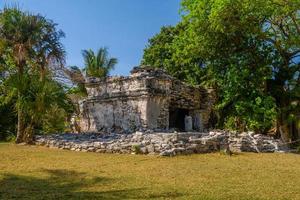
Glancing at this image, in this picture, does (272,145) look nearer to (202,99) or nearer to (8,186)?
(202,99)

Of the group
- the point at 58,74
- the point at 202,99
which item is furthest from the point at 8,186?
the point at 58,74

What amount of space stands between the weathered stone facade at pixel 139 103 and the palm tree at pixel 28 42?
7.76 ft

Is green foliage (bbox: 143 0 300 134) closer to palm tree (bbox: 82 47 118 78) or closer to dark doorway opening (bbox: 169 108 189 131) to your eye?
dark doorway opening (bbox: 169 108 189 131)

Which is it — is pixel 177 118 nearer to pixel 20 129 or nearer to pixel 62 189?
pixel 20 129

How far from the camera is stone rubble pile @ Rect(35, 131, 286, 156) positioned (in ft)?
43.0

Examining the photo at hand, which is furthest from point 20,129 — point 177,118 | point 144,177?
point 144,177

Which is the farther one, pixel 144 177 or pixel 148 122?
pixel 148 122

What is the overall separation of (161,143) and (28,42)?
8.79m

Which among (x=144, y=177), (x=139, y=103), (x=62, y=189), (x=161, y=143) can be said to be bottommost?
(x=62, y=189)

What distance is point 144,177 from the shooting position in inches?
343

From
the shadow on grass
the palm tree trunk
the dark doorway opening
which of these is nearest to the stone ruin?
the dark doorway opening

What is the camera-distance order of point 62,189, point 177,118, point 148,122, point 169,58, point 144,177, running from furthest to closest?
point 169,58 < point 177,118 < point 148,122 < point 144,177 < point 62,189

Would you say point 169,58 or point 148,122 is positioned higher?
point 169,58

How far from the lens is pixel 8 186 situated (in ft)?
25.1
